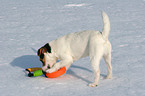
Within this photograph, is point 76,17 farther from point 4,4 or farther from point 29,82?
point 29,82

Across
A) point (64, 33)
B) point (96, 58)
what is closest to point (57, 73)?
point (96, 58)

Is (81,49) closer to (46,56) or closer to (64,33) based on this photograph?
(46,56)

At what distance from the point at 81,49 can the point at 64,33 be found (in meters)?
3.95

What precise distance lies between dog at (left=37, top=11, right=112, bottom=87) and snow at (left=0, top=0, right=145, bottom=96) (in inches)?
12.0

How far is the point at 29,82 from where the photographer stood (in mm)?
5461

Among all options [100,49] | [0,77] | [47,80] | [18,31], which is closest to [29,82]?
[47,80]

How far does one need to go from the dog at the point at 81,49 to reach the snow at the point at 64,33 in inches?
12.0

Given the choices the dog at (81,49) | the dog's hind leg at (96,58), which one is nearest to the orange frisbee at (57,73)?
the dog at (81,49)

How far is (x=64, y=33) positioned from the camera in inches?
366

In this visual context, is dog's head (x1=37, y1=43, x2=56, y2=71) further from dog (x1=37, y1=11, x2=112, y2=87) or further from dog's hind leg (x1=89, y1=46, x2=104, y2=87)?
dog's hind leg (x1=89, y1=46, x2=104, y2=87)

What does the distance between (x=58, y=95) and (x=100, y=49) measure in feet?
3.72

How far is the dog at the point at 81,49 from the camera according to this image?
509cm

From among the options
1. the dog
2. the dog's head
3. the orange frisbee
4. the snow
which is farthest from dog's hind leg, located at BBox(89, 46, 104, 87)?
the dog's head

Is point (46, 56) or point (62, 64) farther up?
point (46, 56)
